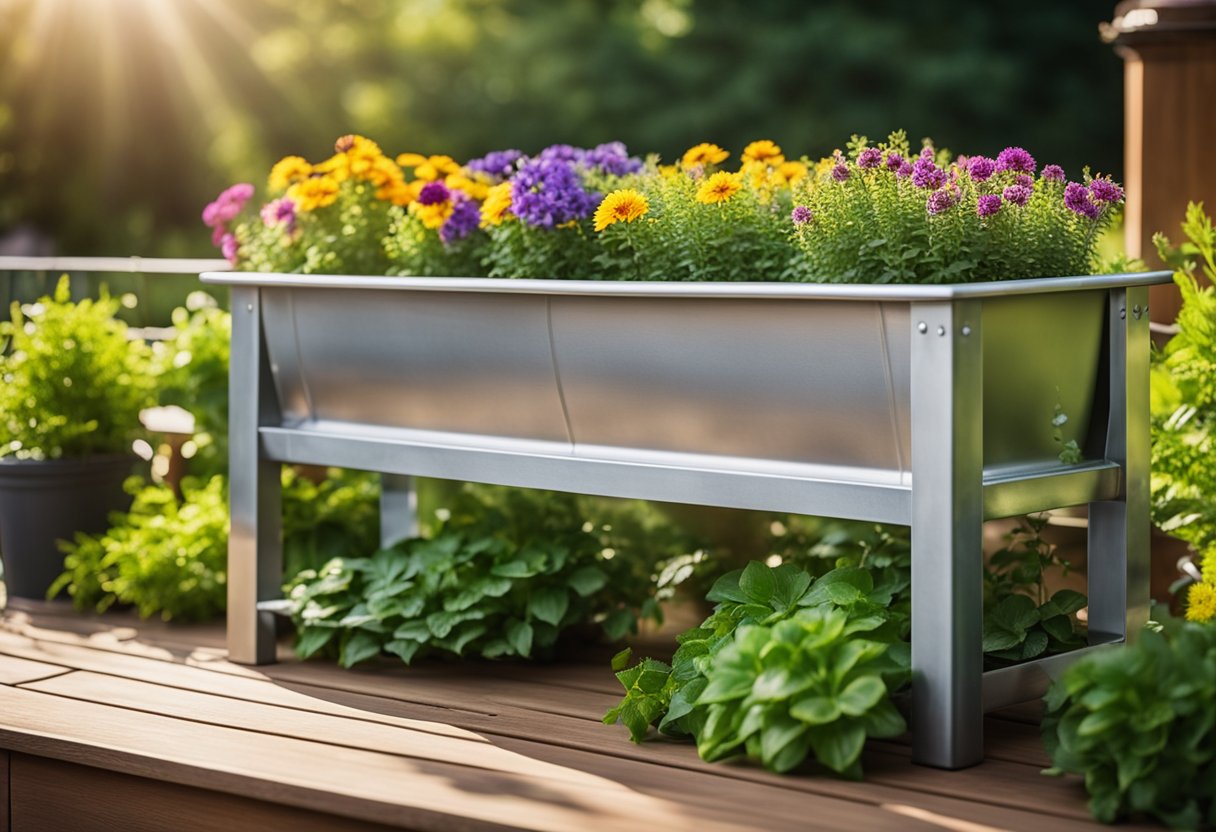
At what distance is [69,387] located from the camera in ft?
13.4

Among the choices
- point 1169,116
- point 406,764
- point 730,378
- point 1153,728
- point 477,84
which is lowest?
point 406,764

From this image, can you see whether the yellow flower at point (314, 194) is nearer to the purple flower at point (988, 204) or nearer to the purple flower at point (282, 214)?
the purple flower at point (282, 214)

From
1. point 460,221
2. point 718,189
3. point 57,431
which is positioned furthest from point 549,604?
point 57,431

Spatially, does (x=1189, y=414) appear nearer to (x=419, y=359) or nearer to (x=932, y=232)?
(x=932, y=232)

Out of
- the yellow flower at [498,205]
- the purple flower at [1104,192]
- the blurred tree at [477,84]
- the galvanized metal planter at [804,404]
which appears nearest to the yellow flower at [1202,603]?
the galvanized metal planter at [804,404]

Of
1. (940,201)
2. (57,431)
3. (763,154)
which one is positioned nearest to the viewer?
(940,201)

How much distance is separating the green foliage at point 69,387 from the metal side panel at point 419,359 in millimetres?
→ 912

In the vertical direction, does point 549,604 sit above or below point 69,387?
below

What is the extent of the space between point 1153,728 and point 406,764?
1.24 meters

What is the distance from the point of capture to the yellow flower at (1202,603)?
2.77 metres

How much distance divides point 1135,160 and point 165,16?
47.3 ft

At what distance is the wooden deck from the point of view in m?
2.37

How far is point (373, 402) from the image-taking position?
3338 mm

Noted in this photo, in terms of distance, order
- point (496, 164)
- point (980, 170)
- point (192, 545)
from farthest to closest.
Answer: point (192, 545) < point (496, 164) < point (980, 170)
